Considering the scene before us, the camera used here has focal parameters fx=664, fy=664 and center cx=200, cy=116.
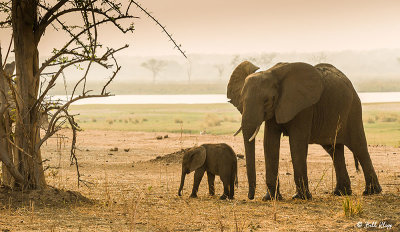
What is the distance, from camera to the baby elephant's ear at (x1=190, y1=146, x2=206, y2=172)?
1222 cm

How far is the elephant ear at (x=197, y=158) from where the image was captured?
1222 cm

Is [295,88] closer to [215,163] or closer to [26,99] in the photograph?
[215,163]

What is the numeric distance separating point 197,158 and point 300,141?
199cm

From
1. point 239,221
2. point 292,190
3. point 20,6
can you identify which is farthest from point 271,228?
point 20,6

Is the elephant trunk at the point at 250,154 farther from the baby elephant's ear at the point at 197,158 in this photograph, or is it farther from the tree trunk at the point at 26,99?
the tree trunk at the point at 26,99

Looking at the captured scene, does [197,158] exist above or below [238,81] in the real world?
below

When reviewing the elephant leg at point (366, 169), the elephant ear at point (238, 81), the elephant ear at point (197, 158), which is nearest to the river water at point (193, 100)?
the elephant leg at point (366, 169)

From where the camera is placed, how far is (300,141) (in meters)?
11.5

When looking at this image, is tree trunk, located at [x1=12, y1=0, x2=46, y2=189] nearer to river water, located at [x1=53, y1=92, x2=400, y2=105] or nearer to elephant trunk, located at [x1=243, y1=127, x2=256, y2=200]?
elephant trunk, located at [x1=243, y1=127, x2=256, y2=200]

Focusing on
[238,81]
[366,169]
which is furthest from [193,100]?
[366,169]

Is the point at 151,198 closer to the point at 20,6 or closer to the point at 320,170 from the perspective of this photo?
the point at 20,6

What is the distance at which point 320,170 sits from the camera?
720 inches

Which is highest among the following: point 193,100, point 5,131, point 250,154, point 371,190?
point 193,100

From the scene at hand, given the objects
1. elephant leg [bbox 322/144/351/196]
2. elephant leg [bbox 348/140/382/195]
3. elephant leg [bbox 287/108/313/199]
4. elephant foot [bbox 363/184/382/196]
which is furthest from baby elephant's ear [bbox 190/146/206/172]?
elephant foot [bbox 363/184/382/196]
